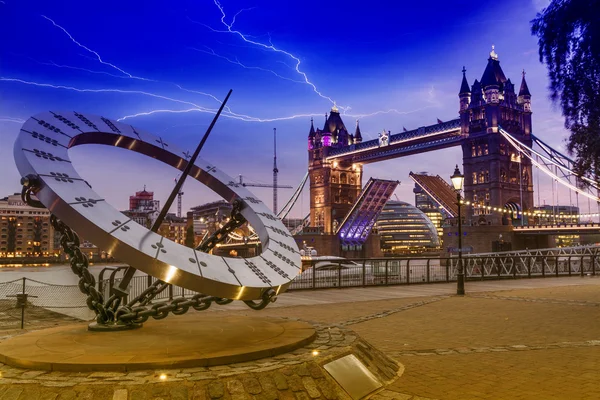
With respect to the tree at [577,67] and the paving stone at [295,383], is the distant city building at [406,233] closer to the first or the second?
the tree at [577,67]

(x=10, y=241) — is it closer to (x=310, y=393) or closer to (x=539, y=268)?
(x=539, y=268)

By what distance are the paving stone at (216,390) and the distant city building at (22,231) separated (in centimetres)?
13809

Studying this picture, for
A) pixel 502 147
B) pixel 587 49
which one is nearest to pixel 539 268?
pixel 587 49

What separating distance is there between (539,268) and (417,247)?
3116 inches

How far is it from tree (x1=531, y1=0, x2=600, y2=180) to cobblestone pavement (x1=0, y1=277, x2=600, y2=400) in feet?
15.3

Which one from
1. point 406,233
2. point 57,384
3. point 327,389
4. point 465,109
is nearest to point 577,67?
point 327,389

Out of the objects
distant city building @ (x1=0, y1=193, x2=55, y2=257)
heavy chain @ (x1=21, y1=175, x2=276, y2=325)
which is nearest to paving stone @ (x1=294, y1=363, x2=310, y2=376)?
heavy chain @ (x1=21, y1=175, x2=276, y2=325)

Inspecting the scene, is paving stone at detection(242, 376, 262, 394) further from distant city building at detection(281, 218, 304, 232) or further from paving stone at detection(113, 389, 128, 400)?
distant city building at detection(281, 218, 304, 232)

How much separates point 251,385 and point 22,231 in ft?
481

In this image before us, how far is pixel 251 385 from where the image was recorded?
5223 millimetres

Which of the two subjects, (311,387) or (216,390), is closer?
(216,390)

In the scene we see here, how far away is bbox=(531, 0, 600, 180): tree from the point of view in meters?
14.8

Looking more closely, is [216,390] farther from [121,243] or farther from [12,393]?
[121,243]

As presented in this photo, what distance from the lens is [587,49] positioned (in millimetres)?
15281
